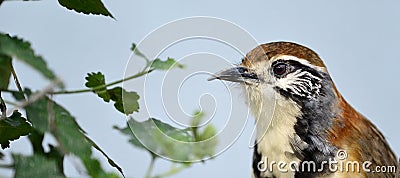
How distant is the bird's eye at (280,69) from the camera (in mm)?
954

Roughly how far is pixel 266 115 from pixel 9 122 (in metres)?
0.54

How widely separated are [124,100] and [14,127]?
8 cm

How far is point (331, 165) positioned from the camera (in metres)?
0.95

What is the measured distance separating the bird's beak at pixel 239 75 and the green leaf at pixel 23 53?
484 millimetres

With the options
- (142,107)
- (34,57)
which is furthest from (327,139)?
(34,57)

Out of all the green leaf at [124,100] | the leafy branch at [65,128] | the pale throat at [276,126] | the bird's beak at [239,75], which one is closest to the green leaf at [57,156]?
the leafy branch at [65,128]

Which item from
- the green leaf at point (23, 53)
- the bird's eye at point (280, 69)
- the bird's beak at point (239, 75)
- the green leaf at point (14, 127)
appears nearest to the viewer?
the green leaf at point (23, 53)

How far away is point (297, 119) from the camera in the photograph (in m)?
0.96

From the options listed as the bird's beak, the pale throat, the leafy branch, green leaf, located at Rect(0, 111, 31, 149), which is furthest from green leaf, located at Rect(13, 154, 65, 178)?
the pale throat

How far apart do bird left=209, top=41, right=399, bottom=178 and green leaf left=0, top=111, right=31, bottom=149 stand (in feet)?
1.55

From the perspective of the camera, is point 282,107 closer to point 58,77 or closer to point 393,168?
point 393,168

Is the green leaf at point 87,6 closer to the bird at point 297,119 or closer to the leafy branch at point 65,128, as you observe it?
the leafy branch at point 65,128

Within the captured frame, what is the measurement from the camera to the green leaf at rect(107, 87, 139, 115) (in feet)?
1.52

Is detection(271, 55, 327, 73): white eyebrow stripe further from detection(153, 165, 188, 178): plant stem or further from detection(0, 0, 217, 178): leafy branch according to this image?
detection(153, 165, 188, 178): plant stem
